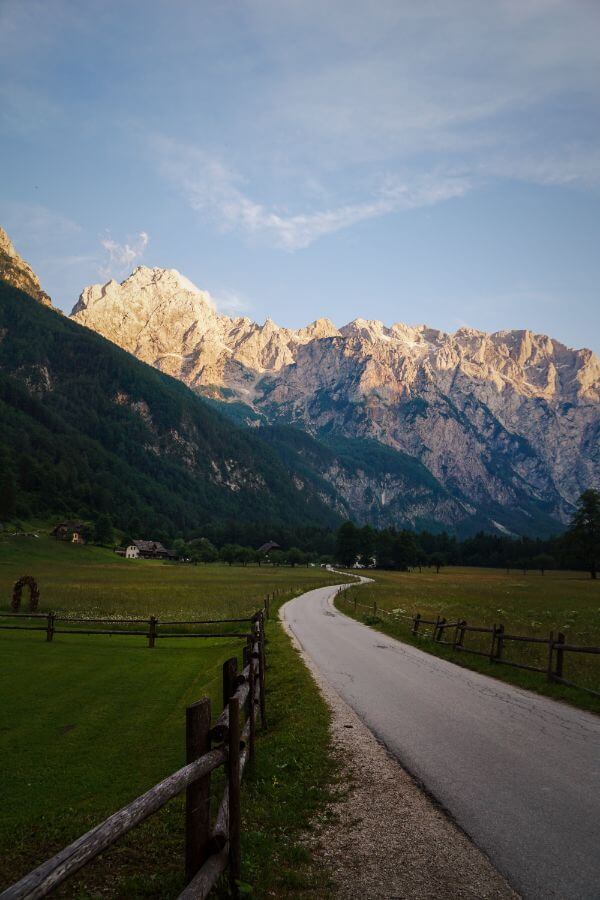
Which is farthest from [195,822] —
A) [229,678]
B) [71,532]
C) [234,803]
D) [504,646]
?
[71,532]

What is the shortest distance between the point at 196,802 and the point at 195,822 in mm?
241

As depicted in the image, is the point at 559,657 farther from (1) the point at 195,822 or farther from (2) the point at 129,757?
(1) the point at 195,822

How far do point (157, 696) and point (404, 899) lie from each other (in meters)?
14.1

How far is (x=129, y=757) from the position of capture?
12.9 meters

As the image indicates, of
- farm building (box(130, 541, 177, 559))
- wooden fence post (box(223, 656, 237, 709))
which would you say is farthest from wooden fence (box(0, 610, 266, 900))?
farm building (box(130, 541, 177, 559))

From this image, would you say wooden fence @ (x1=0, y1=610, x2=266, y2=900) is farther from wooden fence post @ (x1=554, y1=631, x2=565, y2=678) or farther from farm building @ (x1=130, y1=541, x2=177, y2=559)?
farm building @ (x1=130, y1=541, x2=177, y2=559)

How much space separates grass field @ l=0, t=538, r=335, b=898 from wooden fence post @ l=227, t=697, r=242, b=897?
1.07ft

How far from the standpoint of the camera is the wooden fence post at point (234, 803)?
683cm

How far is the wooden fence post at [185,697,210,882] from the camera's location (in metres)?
6.17

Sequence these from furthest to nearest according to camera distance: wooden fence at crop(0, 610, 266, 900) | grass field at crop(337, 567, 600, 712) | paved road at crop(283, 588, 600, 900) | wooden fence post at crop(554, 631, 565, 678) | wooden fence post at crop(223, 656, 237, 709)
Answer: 1. grass field at crop(337, 567, 600, 712)
2. wooden fence post at crop(554, 631, 565, 678)
3. wooden fence post at crop(223, 656, 237, 709)
4. paved road at crop(283, 588, 600, 900)
5. wooden fence at crop(0, 610, 266, 900)

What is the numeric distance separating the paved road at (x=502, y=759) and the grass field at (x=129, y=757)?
6.69 ft

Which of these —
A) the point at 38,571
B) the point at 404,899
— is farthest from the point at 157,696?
Answer: the point at 38,571

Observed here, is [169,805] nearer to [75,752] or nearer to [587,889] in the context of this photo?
[75,752]

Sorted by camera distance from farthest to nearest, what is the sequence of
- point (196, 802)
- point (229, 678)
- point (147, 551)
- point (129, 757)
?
point (147, 551) < point (129, 757) < point (229, 678) < point (196, 802)
